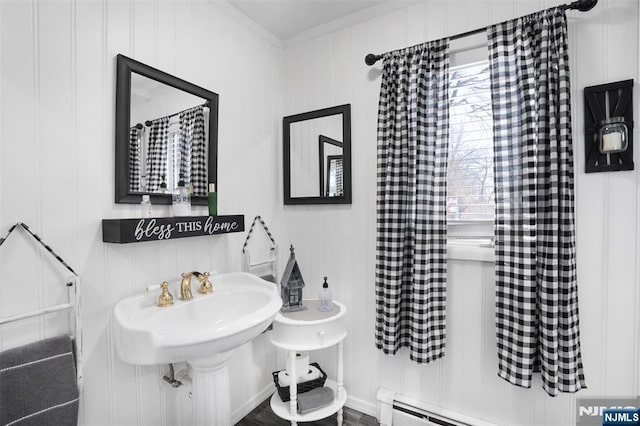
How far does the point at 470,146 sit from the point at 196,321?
1632 mm

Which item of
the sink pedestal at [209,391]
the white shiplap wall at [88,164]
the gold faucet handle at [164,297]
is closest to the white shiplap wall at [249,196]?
the white shiplap wall at [88,164]

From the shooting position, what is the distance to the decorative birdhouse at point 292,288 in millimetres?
1905

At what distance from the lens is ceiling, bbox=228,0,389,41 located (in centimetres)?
189

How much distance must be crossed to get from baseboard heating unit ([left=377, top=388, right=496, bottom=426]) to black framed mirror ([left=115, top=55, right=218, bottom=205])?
154cm

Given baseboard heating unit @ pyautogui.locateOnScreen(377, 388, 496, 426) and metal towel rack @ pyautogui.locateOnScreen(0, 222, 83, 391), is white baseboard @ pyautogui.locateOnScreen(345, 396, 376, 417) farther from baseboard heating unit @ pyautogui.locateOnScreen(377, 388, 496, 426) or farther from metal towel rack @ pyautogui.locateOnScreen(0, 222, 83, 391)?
metal towel rack @ pyautogui.locateOnScreen(0, 222, 83, 391)

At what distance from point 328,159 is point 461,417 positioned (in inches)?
64.5

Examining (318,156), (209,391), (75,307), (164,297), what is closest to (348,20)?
(318,156)

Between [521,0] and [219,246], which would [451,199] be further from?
[219,246]

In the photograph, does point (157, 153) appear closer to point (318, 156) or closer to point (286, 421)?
point (318, 156)

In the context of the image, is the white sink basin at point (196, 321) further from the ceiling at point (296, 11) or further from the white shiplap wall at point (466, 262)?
the ceiling at point (296, 11)

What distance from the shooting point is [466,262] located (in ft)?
5.56

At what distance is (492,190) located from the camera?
5.47ft

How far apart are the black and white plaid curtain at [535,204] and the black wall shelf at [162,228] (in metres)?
1.37

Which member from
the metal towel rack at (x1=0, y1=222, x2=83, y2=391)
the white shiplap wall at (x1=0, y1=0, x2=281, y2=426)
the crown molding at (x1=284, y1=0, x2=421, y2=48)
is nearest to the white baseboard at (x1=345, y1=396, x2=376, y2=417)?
the white shiplap wall at (x1=0, y1=0, x2=281, y2=426)
